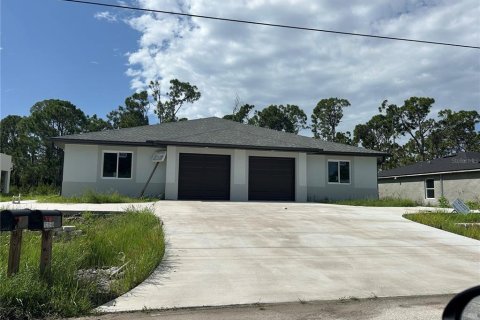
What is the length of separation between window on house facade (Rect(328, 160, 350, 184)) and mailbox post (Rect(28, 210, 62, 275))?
1942cm

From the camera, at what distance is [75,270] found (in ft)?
19.8

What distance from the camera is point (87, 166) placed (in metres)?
20.7

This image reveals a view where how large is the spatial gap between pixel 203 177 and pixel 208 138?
6.69 ft

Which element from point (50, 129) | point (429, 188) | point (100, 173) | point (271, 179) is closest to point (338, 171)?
point (271, 179)

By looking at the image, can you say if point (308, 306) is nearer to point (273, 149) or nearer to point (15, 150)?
point (273, 149)

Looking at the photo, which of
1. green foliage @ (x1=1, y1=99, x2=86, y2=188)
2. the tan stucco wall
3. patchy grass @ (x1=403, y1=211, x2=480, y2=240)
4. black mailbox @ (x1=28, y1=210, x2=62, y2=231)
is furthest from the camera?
green foliage @ (x1=1, y1=99, x2=86, y2=188)

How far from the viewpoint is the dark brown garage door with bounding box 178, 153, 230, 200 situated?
21000mm

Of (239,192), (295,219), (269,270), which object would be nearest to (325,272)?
(269,270)

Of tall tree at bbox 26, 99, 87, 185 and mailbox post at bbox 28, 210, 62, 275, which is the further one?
tall tree at bbox 26, 99, 87, 185

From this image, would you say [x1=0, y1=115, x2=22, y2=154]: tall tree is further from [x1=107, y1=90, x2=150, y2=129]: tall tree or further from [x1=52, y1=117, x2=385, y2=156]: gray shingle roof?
[x1=52, y1=117, x2=385, y2=156]: gray shingle roof

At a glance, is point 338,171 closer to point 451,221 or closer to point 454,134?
point 451,221

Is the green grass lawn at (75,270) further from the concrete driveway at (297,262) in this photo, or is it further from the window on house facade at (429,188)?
the window on house facade at (429,188)

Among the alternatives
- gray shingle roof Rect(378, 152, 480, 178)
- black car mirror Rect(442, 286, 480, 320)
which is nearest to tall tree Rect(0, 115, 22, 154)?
gray shingle roof Rect(378, 152, 480, 178)

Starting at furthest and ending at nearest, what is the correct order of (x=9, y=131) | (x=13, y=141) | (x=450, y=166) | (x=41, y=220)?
(x=9, y=131), (x=13, y=141), (x=450, y=166), (x=41, y=220)
